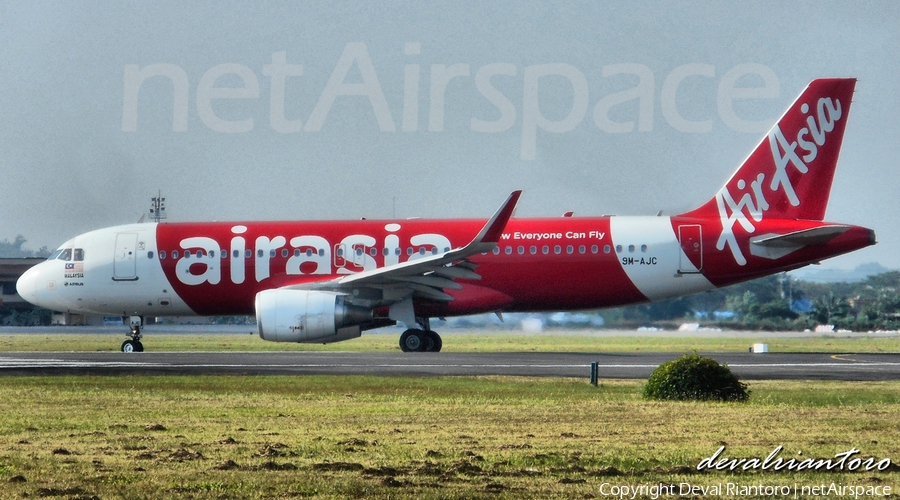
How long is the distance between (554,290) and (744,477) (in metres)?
22.5

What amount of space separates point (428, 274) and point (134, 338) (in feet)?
34.4

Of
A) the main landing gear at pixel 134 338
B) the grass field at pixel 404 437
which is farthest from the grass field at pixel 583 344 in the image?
the grass field at pixel 404 437

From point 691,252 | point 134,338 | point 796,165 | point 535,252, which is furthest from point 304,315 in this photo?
point 796,165

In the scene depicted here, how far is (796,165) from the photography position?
3328 cm

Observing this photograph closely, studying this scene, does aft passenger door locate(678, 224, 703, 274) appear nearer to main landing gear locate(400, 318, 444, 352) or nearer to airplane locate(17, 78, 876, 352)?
airplane locate(17, 78, 876, 352)

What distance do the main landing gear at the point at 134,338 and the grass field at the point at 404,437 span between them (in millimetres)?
14381

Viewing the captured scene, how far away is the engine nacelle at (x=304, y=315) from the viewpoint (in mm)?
29938

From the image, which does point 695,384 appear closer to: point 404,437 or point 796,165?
point 404,437

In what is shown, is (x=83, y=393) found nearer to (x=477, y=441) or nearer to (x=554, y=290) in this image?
(x=477, y=441)

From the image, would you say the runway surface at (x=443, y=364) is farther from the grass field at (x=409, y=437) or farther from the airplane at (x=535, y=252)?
the grass field at (x=409, y=437)

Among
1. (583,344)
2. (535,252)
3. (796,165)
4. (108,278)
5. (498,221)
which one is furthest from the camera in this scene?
(583,344)

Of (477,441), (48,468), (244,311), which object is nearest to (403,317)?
(244,311)

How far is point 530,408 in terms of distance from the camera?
53.6ft

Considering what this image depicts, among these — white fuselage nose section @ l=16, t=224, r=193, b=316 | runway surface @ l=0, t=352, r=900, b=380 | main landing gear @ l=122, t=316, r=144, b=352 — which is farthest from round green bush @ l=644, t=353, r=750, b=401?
main landing gear @ l=122, t=316, r=144, b=352
